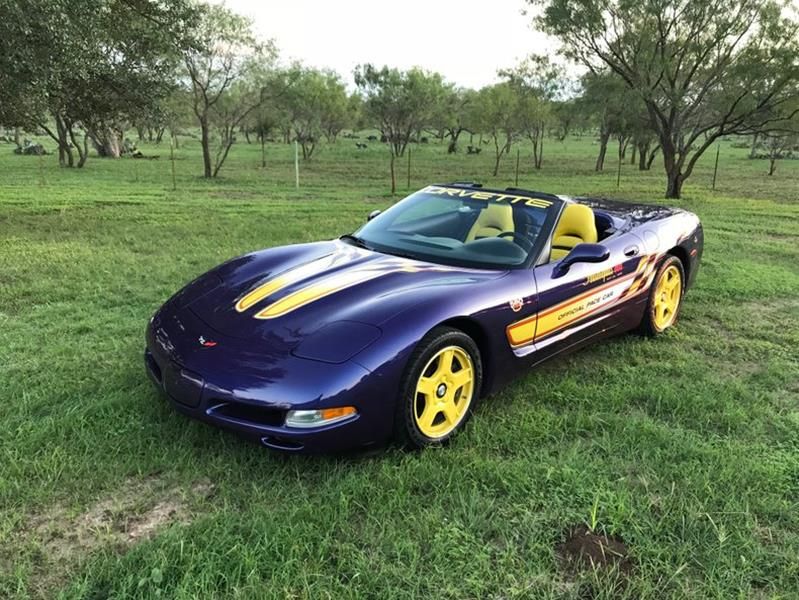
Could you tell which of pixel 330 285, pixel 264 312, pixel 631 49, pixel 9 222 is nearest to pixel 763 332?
pixel 330 285

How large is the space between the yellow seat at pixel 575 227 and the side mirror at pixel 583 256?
26.6 inches

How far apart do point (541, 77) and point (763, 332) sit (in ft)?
96.8

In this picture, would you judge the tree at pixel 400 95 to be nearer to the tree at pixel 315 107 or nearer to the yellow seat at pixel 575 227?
the tree at pixel 315 107

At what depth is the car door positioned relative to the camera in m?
3.58

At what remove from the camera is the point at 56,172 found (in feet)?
74.3

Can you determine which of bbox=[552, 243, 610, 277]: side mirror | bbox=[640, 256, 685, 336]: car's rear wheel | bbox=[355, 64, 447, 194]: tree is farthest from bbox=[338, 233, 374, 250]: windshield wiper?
bbox=[355, 64, 447, 194]: tree

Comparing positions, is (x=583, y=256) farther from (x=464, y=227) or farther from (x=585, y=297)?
(x=464, y=227)

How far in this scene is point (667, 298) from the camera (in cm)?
492

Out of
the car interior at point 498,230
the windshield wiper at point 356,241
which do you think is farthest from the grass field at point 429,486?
the windshield wiper at point 356,241

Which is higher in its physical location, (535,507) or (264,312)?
(264,312)

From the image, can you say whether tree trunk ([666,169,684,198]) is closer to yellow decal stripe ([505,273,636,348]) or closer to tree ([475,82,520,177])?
tree ([475,82,520,177])

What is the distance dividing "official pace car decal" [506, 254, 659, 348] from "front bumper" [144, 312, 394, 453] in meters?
1.02

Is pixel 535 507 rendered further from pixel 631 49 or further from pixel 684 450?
pixel 631 49

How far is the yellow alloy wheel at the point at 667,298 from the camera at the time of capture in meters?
4.77
